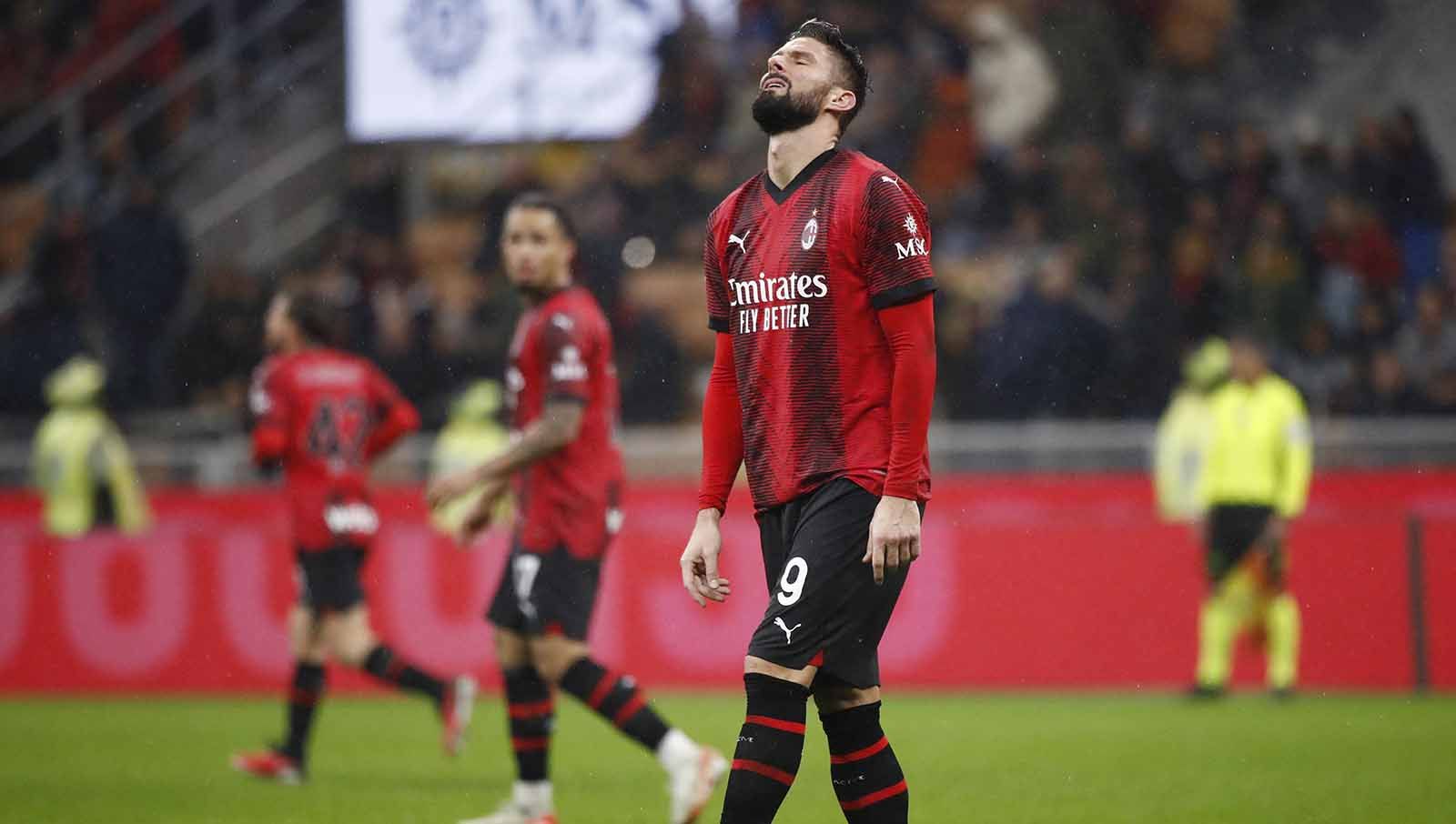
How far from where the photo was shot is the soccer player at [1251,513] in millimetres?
12594

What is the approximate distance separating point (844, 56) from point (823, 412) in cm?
91

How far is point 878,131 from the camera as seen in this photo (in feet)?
55.7

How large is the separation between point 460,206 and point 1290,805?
13.1m

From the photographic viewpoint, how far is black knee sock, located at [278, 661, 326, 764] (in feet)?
29.2

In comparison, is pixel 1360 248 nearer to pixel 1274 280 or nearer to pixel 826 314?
pixel 1274 280

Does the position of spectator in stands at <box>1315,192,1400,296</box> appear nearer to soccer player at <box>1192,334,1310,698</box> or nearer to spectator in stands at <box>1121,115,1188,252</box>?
spectator in stands at <box>1121,115,1188,252</box>

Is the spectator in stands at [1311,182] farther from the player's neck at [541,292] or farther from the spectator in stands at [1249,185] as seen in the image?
the player's neck at [541,292]

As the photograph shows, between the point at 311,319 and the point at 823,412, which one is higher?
the point at 311,319

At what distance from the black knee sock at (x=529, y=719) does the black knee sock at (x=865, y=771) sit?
2256mm

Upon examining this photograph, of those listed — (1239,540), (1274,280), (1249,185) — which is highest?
(1249,185)

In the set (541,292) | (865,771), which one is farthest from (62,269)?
(865,771)

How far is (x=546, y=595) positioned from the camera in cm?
684

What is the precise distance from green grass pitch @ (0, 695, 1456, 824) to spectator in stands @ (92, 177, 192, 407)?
4.51m

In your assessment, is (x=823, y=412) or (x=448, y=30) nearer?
(x=823, y=412)
